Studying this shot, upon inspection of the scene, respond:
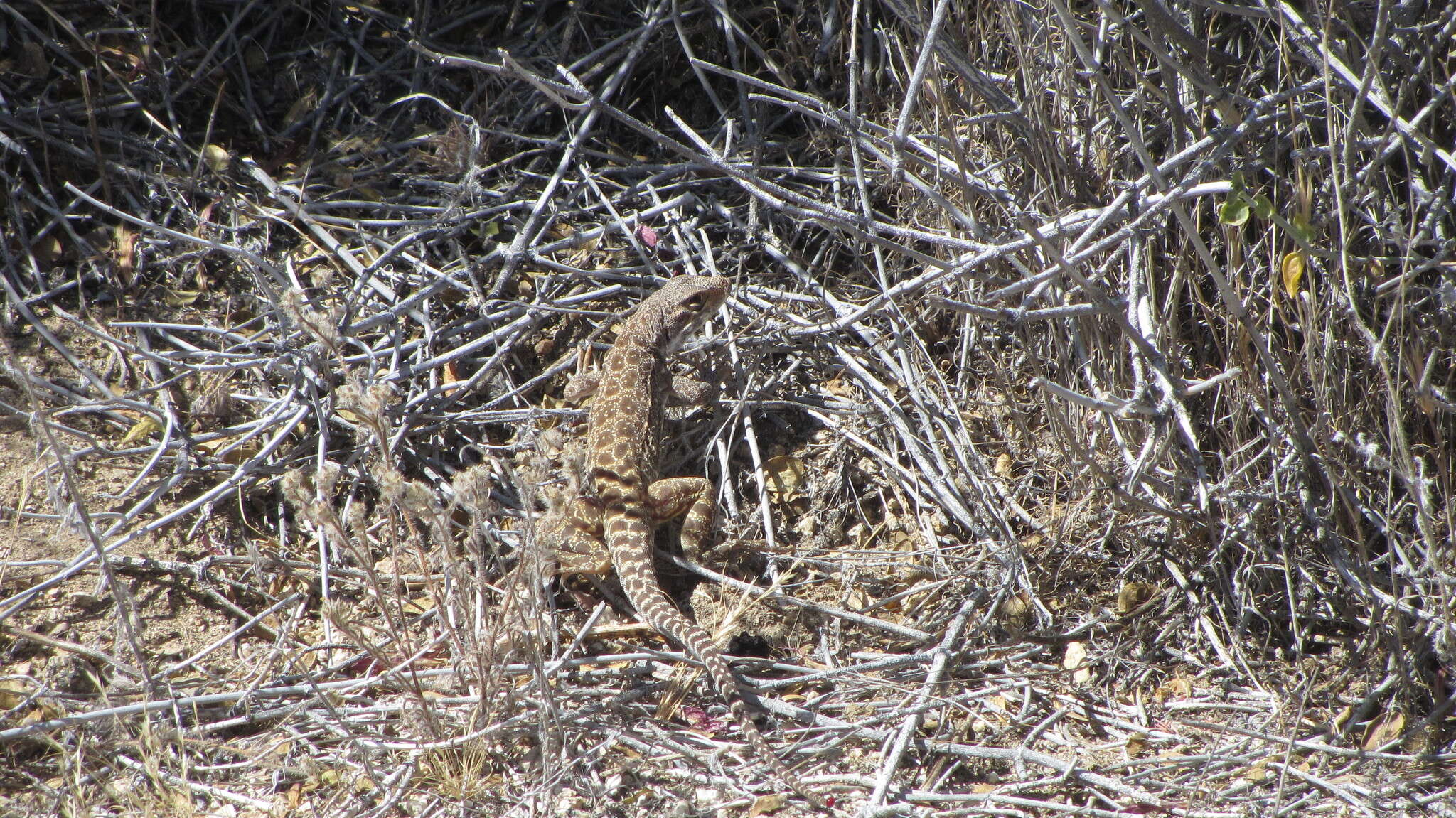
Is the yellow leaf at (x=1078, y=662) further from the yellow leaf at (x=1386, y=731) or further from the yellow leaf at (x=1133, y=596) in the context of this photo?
the yellow leaf at (x=1386, y=731)

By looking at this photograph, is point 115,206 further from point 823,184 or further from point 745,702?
point 745,702

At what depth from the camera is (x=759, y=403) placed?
185 inches

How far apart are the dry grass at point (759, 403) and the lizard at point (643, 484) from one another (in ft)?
0.57

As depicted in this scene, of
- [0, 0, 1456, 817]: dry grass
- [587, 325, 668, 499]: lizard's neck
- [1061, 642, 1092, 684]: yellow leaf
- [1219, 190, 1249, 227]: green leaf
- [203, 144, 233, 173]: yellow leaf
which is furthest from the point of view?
[203, 144, 233, 173]: yellow leaf

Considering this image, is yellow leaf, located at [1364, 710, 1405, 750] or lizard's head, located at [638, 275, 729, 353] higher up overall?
lizard's head, located at [638, 275, 729, 353]

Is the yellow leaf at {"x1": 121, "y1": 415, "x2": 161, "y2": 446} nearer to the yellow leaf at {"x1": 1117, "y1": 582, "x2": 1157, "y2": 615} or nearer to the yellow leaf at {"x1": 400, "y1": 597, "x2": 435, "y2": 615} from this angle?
the yellow leaf at {"x1": 400, "y1": 597, "x2": 435, "y2": 615}

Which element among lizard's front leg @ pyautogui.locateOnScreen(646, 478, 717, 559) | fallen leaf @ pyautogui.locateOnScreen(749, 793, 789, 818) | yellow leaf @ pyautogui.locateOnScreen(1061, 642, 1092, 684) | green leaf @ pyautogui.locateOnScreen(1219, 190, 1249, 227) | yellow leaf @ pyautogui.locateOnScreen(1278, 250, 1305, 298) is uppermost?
green leaf @ pyautogui.locateOnScreen(1219, 190, 1249, 227)

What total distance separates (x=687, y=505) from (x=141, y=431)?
247 cm

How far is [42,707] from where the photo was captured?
148 inches

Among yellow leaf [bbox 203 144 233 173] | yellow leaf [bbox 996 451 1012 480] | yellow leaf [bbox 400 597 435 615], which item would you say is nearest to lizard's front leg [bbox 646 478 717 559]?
yellow leaf [bbox 400 597 435 615]

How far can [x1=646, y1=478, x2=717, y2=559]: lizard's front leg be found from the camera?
430 cm

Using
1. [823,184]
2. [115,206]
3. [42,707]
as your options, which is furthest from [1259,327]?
[115,206]

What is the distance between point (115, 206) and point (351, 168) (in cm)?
115

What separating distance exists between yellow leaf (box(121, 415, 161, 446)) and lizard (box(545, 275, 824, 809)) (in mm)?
1930
